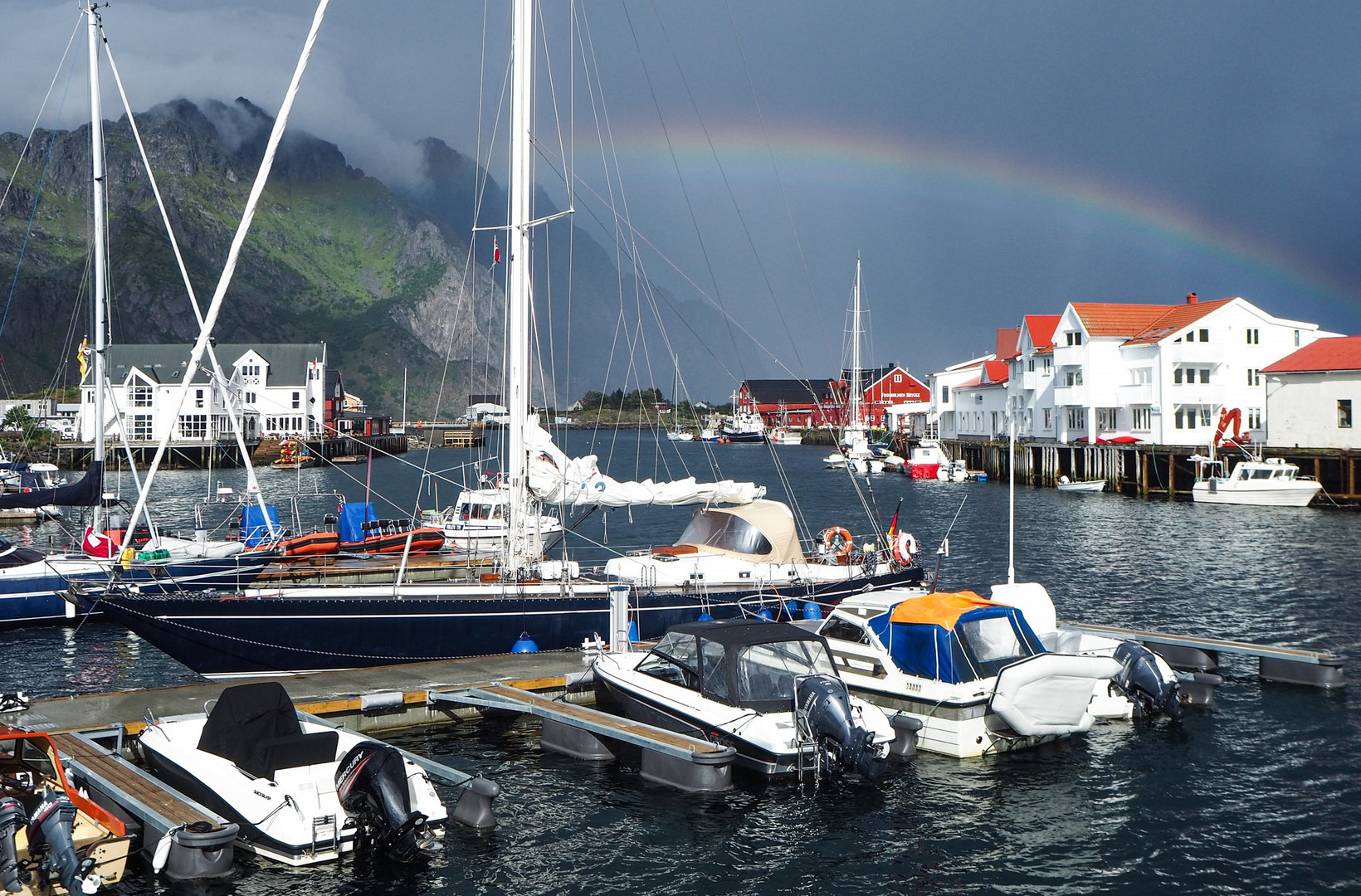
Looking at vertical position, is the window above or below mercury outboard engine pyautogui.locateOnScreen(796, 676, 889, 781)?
above

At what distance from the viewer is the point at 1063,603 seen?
35.8 meters

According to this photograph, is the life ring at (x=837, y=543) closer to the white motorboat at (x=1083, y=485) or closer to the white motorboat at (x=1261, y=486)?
the white motorboat at (x=1261, y=486)

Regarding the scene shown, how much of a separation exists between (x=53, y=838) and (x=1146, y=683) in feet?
57.8

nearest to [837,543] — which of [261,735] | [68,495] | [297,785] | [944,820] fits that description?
[944,820]

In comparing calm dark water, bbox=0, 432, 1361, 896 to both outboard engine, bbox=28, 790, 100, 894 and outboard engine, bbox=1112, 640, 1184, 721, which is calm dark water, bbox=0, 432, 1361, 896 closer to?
outboard engine, bbox=1112, 640, 1184, 721

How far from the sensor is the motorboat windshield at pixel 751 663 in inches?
686

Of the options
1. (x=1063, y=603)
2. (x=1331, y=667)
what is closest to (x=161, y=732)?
(x=1331, y=667)

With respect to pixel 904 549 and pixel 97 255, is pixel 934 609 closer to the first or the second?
pixel 904 549

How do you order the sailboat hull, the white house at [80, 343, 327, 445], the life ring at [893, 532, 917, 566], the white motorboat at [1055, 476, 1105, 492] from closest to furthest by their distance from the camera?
1. the sailboat hull
2. the life ring at [893, 532, 917, 566]
3. the white motorboat at [1055, 476, 1105, 492]
4. the white house at [80, 343, 327, 445]

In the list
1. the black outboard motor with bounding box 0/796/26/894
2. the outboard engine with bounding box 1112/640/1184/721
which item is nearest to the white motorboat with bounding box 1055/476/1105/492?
the outboard engine with bounding box 1112/640/1184/721

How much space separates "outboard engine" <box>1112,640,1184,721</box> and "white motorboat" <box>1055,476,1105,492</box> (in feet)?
208

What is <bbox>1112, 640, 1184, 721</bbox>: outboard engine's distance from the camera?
20.5 m

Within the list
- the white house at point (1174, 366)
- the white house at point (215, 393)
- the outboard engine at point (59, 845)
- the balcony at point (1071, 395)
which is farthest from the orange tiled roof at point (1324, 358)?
the white house at point (215, 393)

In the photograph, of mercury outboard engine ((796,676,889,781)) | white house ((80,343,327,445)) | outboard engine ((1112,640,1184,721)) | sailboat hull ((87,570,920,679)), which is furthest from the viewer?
white house ((80,343,327,445))
